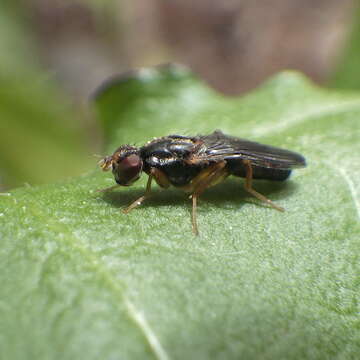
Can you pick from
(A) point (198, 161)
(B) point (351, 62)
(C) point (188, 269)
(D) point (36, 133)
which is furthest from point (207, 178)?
(B) point (351, 62)

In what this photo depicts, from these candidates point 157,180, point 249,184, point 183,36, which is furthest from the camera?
point 183,36

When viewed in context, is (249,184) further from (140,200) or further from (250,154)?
(140,200)

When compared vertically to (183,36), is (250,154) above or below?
above

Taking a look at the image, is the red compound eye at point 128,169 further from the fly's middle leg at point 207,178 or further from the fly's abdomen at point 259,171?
the fly's abdomen at point 259,171

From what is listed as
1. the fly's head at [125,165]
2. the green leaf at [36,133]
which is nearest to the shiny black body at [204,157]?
the fly's head at [125,165]

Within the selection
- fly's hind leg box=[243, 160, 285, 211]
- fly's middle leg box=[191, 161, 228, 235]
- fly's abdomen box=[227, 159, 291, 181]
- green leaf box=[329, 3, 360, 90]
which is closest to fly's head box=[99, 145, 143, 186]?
fly's middle leg box=[191, 161, 228, 235]

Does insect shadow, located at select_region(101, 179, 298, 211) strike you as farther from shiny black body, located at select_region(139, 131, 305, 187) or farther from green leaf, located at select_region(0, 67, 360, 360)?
shiny black body, located at select_region(139, 131, 305, 187)
